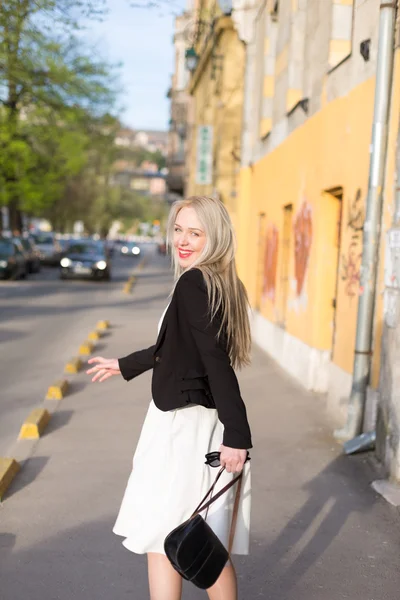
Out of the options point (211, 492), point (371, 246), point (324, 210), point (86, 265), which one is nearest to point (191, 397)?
point (211, 492)

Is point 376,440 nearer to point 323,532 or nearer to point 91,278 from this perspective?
point 323,532

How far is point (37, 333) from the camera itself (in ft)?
46.6

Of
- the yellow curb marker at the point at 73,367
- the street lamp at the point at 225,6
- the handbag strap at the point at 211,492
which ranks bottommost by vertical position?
the yellow curb marker at the point at 73,367

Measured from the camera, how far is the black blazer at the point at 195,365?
109 inches

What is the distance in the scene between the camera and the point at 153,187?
7298 inches

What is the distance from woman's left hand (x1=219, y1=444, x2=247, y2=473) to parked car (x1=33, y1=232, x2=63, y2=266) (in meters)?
38.0

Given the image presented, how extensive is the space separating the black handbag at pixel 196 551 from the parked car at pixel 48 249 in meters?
38.0

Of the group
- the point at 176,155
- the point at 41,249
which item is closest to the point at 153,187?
the point at 176,155

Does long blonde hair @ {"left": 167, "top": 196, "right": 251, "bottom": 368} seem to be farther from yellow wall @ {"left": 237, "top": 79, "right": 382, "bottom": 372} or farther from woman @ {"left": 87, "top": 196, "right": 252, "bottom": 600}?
yellow wall @ {"left": 237, "top": 79, "right": 382, "bottom": 372}

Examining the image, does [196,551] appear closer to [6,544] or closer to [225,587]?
[225,587]

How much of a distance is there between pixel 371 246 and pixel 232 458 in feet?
14.0

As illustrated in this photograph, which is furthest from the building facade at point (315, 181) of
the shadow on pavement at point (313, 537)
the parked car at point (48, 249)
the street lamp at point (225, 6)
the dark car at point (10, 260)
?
the parked car at point (48, 249)

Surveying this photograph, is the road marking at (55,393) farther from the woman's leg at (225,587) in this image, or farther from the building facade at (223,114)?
the building facade at (223,114)

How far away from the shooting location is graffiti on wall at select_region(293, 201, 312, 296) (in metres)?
10.0
